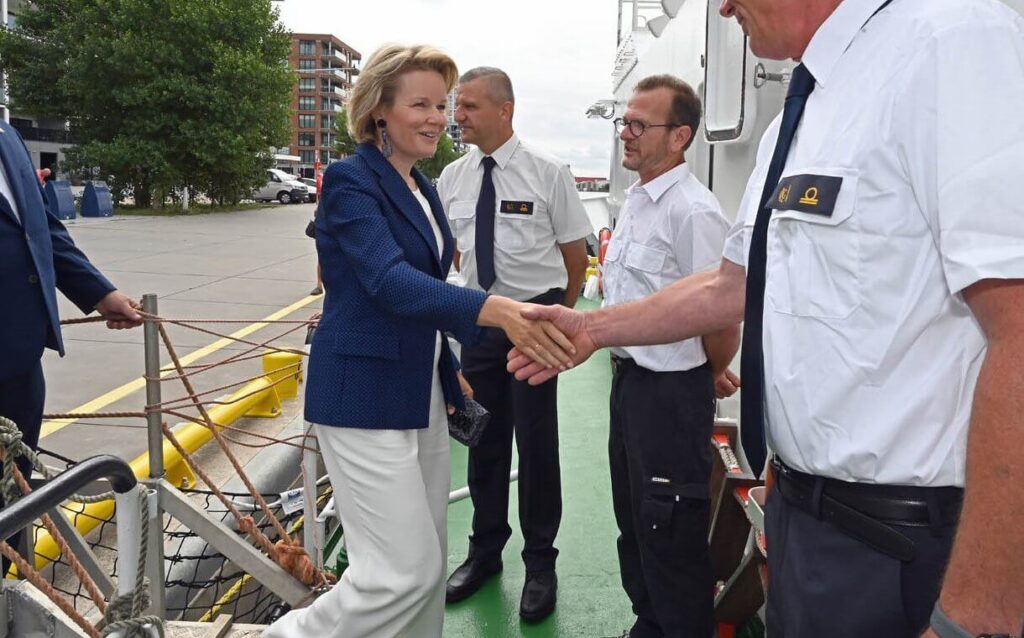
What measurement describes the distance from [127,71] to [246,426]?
28.4 metres

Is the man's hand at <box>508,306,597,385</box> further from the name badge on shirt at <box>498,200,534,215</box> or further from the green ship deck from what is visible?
the name badge on shirt at <box>498,200,534,215</box>

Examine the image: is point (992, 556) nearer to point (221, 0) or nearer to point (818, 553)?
point (818, 553)

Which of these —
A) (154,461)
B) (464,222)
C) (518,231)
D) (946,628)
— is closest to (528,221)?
(518,231)

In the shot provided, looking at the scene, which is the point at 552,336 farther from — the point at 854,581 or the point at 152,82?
the point at 152,82

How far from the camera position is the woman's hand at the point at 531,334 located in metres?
2.49

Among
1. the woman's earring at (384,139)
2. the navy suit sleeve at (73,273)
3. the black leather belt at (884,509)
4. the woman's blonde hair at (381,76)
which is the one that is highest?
the woman's blonde hair at (381,76)

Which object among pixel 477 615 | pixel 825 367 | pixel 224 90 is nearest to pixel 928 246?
pixel 825 367

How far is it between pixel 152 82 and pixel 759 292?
32814mm

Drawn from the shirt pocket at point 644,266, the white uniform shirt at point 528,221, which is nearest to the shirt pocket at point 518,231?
the white uniform shirt at point 528,221

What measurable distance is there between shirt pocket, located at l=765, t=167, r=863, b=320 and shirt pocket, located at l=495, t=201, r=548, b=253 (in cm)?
244

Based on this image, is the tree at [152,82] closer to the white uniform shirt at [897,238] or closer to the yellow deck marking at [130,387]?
the yellow deck marking at [130,387]

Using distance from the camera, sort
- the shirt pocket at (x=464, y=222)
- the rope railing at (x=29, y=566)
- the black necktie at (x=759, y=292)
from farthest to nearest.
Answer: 1. the shirt pocket at (x=464, y=222)
2. the rope railing at (x=29, y=566)
3. the black necktie at (x=759, y=292)

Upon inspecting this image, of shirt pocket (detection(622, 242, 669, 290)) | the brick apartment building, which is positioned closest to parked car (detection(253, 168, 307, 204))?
shirt pocket (detection(622, 242, 669, 290))

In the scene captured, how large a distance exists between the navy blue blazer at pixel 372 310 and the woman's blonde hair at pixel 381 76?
0.57 ft
